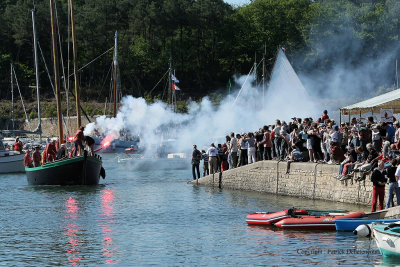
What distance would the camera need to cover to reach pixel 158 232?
2516 centimetres

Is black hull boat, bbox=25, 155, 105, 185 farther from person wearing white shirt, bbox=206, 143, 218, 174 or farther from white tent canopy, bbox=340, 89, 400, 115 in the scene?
white tent canopy, bbox=340, 89, 400, 115

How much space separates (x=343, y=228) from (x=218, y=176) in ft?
47.4

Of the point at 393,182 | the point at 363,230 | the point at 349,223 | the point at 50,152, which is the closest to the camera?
the point at 363,230

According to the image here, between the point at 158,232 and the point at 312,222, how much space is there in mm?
4638

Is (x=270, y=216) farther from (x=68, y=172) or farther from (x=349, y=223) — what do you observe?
(x=68, y=172)

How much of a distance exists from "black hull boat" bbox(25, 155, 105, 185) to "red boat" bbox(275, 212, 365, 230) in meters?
15.3

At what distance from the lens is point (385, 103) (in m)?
33.6

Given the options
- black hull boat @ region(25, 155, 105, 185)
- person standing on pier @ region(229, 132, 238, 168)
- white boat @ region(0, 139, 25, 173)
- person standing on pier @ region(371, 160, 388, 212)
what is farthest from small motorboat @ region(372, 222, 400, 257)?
white boat @ region(0, 139, 25, 173)

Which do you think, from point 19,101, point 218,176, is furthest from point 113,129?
point 218,176

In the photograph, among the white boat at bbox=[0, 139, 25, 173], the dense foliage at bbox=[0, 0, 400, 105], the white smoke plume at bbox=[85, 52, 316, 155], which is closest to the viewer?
the white boat at bbox=[0, 139, 25, 173]

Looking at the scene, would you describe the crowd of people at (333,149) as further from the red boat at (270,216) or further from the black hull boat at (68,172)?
the black hull boat at (68,172)

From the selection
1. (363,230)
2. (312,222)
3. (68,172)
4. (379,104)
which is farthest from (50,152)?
(363,230)

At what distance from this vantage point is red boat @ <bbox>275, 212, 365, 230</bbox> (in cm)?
2386

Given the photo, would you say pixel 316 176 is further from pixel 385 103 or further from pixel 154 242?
pixel 154 242
